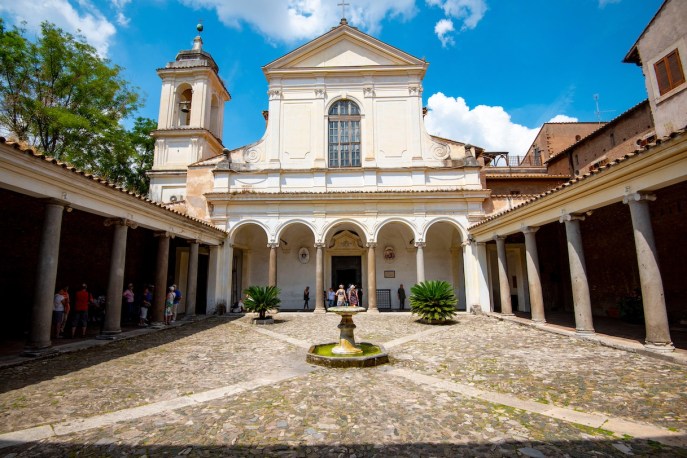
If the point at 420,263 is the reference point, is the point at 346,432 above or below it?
below

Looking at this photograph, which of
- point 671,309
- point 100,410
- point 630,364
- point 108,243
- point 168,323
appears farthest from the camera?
point 108,243

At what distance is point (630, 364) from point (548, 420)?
3710mm

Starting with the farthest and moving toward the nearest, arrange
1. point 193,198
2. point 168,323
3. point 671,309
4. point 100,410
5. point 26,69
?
point 26,69
point 193,198
point 168,323
point 671,309
point 100,410

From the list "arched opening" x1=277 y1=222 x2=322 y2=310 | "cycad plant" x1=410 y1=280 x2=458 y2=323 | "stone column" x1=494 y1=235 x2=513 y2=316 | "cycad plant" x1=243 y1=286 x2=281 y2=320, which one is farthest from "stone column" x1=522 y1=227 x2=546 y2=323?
"arched opening" x1=277 y1=222 x2=322 y2=310

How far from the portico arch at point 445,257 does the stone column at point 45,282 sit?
15.1m

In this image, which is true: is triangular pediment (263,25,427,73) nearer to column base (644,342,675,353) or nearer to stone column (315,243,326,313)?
stone column (315,243,326,313)

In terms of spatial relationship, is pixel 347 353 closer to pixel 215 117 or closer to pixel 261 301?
pixel 261 301

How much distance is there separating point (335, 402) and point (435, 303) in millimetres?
8520

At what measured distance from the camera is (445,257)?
18.8 meters

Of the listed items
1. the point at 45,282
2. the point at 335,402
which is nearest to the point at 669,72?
the point at 335,402

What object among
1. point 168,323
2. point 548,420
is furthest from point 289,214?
point 548,420

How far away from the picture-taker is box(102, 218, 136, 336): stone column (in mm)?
9570

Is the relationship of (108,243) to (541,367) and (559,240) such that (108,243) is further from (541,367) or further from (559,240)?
(559,240)

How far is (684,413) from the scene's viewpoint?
13.8 ft
